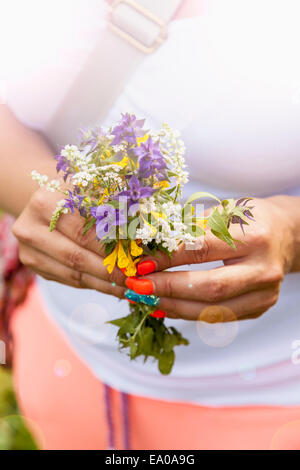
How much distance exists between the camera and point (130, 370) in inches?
57.7

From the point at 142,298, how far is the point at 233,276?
22 cm

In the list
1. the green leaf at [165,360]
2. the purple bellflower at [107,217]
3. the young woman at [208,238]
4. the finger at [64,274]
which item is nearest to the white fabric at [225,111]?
the young woman at [208,238]

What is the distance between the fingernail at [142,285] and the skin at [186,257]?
0.01 m

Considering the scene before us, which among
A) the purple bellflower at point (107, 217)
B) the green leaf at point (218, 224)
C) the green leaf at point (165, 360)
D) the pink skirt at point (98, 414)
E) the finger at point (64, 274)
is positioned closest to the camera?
the purple bellflower at point (107, 217)

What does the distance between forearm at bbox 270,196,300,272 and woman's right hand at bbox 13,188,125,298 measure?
483 mm

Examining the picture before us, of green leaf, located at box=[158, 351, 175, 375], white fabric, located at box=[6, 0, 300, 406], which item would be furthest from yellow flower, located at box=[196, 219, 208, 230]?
green leaf, located at box=[158, 351, 175, 375]

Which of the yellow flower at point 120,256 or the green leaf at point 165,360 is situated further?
the green leaf at point 165,360

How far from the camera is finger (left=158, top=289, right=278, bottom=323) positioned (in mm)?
1031

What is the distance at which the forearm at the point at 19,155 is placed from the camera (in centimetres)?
123

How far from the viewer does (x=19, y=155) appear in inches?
48.7

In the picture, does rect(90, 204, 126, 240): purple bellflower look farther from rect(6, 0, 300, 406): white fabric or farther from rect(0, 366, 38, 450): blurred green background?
rect(0, 366, 38, 450): blurred green background

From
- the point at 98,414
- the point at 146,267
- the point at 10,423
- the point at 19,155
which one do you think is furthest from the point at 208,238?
the point at 10,423

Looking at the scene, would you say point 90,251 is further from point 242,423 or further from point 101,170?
point 242,423

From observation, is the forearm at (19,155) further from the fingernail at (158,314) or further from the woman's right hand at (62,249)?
the fingernail at (158,314)
